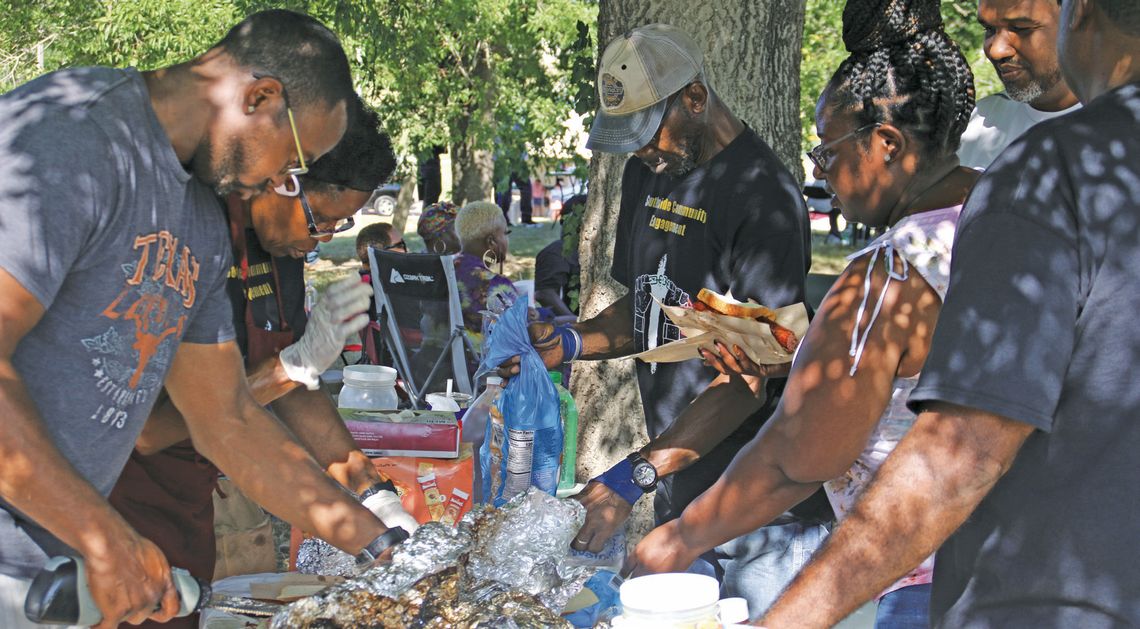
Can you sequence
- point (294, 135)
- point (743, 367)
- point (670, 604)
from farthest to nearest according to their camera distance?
1. point (743, 367)
2. point (294, 135)
3. point (670, 604)

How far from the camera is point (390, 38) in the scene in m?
7.66

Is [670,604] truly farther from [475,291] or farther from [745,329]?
[475,291]

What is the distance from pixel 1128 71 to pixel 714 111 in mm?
1814

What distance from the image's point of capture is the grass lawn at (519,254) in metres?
14.8

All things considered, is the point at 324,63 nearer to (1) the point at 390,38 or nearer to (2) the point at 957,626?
(2) the point at 957,626

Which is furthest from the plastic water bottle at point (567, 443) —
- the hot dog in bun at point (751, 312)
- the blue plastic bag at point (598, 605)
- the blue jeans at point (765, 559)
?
the blue plastic bag at point (598, 605)

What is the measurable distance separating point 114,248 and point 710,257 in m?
1.66

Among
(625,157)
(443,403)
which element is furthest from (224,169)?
(443,403)

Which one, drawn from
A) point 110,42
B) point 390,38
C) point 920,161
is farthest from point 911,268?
point 110,42

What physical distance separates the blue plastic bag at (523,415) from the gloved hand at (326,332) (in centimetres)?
49

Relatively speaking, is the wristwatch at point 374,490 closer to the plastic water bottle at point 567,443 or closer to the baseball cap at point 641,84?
the baseball cap at point 641,84

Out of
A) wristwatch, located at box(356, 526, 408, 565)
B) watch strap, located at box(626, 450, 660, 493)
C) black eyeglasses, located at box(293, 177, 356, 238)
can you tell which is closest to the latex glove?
wristwatch, located at box(356, 526, 408, 565)

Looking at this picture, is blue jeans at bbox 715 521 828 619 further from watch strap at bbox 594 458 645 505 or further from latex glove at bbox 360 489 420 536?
latex glove at bbox 360 489 420 536

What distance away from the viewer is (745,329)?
285 cm
